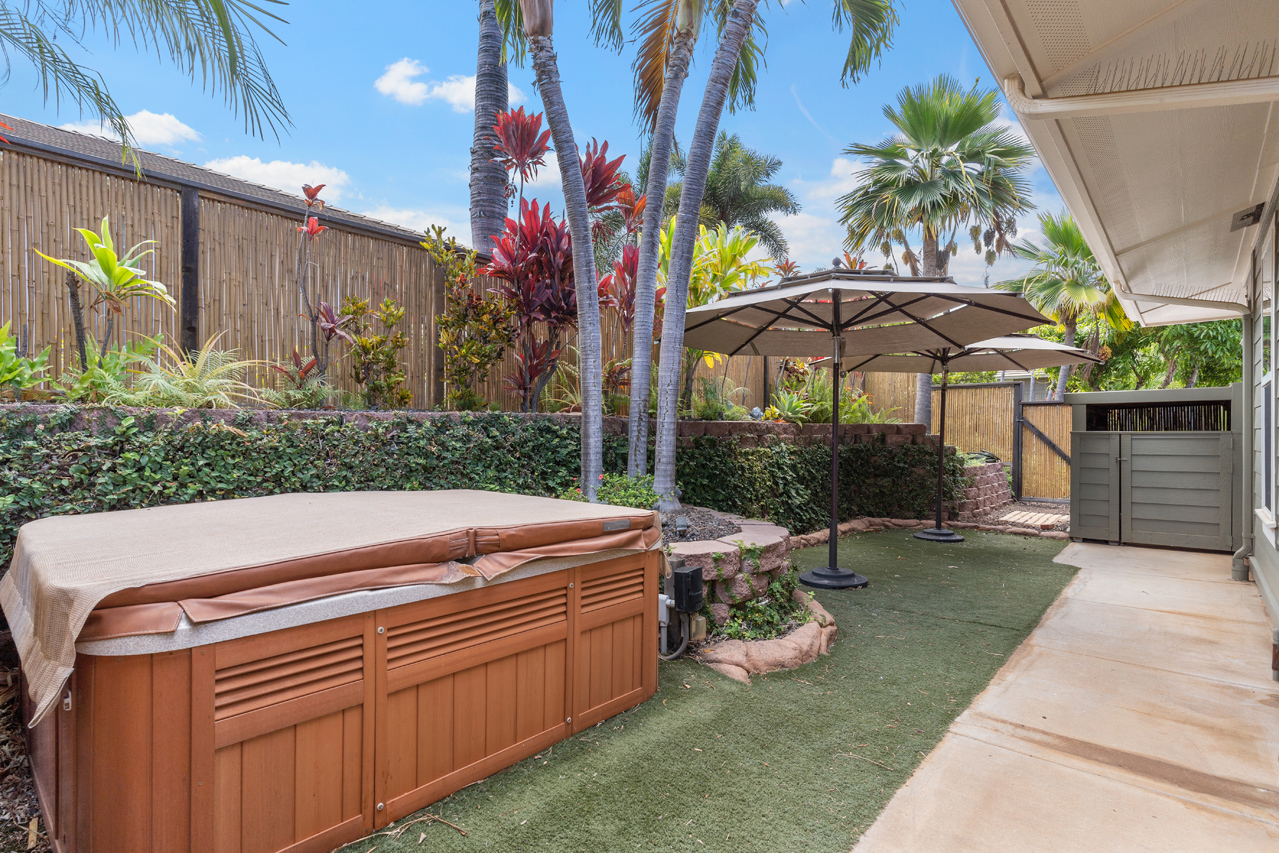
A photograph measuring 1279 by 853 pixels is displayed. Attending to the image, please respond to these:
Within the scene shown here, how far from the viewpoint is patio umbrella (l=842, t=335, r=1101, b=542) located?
623 cm

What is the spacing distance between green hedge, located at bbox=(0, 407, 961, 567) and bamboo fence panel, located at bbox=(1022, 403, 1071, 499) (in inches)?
216

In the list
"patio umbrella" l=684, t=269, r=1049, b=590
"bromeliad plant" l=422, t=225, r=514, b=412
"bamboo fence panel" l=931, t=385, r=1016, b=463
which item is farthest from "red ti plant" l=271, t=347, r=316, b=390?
"bamboo fence panel" l=931, t=385, r=1016, b=463

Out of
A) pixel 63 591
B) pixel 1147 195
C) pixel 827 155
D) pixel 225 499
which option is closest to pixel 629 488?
pixel 225 499

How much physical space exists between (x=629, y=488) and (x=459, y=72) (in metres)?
61.0

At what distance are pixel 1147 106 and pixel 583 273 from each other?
288cm

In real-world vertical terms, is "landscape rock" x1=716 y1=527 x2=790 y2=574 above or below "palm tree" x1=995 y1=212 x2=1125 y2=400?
Result: below

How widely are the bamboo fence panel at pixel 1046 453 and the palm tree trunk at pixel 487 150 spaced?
796 centimetres

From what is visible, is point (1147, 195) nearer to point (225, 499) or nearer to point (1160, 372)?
point (225, 499)

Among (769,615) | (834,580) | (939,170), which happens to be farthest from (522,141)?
(939,170)

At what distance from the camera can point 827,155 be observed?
64438 mm

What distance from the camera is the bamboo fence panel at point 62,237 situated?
3.07 meters

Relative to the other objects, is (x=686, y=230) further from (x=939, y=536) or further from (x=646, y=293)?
(x=939, y=536)

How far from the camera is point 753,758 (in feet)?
7.50

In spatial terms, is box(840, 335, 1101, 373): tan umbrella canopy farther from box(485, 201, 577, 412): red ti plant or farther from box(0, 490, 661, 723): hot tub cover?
box(0, 490, 661, 723): hot tub cover
